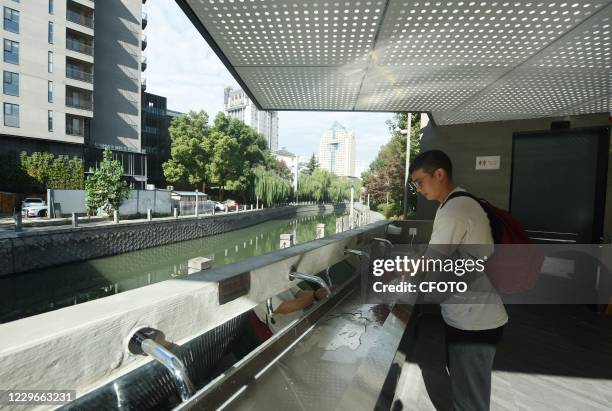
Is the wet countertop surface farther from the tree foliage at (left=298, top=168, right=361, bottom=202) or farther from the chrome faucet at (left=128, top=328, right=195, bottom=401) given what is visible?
the tree foliage at (left=298, top=168, right=361, bottom=202)

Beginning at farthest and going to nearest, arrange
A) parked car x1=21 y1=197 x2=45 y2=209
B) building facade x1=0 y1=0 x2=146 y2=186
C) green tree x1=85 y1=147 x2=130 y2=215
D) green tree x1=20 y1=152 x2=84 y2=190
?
building facade x1=0 y1=0 x2=146 y2=186 < green tree x1=20 y1=152 x2=84 y2=190 < parked car x1=21 y1=197 x2=45 y2=209 < green tree x1=85 y1=147 x2=130 y2=215

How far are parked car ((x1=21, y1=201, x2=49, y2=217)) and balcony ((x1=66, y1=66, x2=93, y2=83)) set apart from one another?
1109 centimetres

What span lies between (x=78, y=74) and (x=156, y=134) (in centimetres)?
1388

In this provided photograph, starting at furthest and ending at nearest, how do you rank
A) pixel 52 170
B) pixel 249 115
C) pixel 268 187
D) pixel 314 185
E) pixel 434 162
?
pixel 249 115, pixel 314 185, pixel 268 187, pixel 52 170, pixel 434 162

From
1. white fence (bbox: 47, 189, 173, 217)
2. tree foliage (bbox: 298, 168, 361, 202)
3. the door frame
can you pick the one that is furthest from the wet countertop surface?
tree foliage (bbox: 298, 168, 361, 202)

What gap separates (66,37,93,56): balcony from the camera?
907 inches

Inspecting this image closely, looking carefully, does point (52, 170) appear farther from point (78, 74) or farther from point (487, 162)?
point (487, 162)

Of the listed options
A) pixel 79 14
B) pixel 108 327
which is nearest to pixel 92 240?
pixel 108 327

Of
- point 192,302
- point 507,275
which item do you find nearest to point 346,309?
point 507,275

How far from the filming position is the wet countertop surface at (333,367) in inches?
45.3

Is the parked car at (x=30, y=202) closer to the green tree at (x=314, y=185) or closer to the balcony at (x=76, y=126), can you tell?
the balcony at (x=76, y=126)

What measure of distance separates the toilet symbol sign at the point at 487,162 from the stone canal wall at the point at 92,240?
1428 centimetres

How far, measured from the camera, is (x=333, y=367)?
56.8 inches

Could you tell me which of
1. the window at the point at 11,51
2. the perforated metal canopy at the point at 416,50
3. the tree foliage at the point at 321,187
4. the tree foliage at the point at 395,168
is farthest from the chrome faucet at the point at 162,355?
the tree foliage at the point at 321,187
